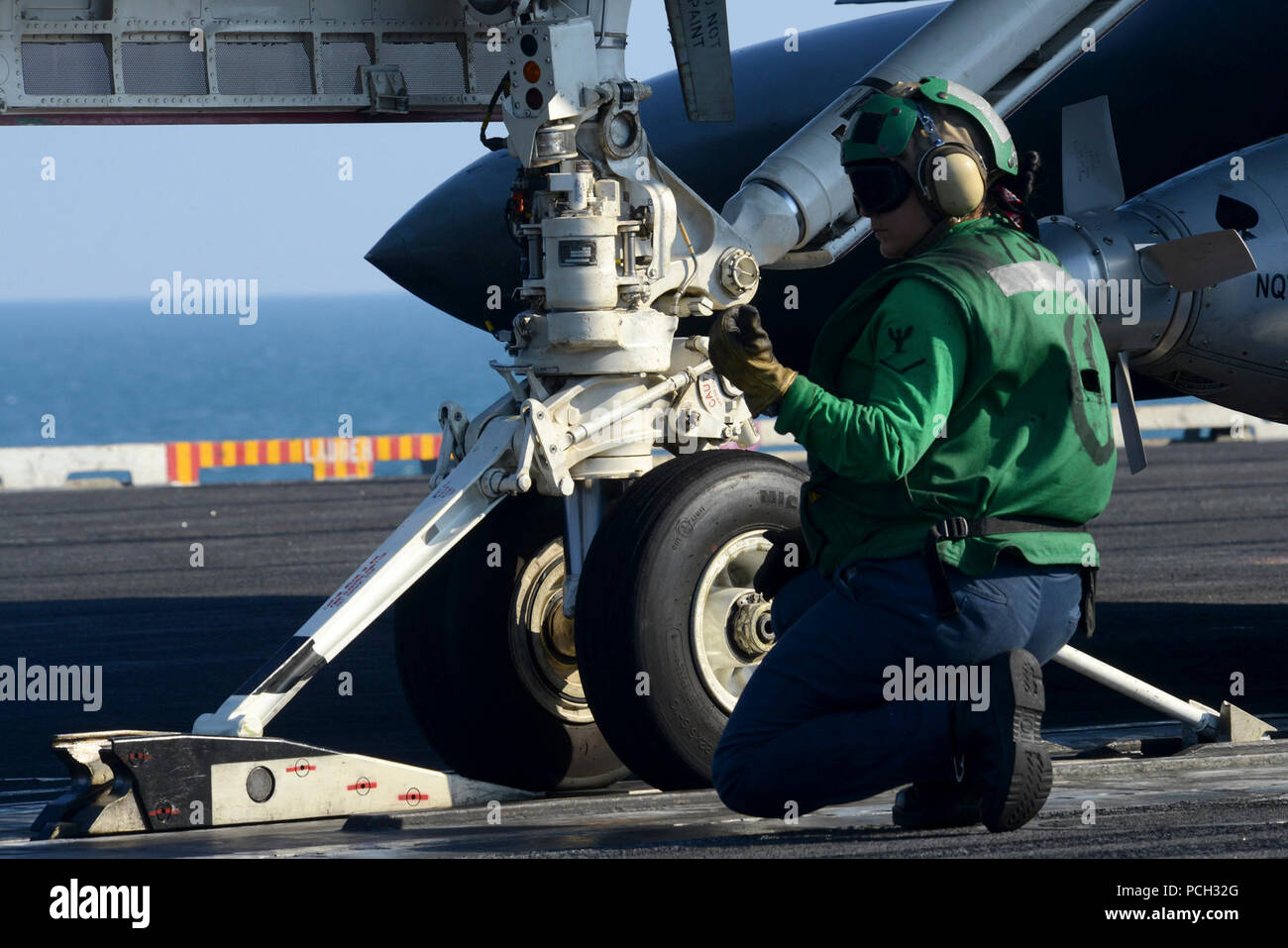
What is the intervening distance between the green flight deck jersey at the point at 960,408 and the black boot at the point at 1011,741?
0.93ft

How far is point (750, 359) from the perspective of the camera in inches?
187

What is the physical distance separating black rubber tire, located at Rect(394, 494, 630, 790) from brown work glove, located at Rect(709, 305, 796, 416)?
237cm

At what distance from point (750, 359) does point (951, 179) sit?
0.83 meters

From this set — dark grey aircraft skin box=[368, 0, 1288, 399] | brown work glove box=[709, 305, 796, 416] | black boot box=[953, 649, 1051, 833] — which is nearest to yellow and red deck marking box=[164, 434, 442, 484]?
dark grey aircraft skin box=[368, 0, 1288, 399]

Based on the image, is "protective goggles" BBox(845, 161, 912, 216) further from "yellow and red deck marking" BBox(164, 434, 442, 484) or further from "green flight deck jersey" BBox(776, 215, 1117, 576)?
"yellow and red deck marking" BBox(164, 434, 442, 484)

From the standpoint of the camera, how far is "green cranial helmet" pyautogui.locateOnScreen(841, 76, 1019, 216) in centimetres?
514

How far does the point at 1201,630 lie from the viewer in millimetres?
11352

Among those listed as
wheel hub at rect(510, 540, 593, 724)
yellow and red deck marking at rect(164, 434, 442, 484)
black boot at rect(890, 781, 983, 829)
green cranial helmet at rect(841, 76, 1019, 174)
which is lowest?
black boot at rect(890, 781, 983, 829)

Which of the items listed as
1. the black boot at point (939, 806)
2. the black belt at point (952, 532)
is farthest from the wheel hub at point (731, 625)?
the black belt at point (952, 532)

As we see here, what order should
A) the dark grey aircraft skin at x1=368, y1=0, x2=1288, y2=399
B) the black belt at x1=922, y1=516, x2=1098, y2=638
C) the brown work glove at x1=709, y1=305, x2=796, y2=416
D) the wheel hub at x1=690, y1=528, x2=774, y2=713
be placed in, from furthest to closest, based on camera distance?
the dark grey aircraft skin at x1=368, y1=0, x2=1288, y2=399 < the wheel hub at x1=690, y1=528, x2=774, y2=713 < the black belt at x1=922, y1=516, x2=1098, y2=638 < the brown work glove at x1=709, y1=305, x2=796, y2=416

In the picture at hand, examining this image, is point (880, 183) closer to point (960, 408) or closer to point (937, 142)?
point (937, 142)

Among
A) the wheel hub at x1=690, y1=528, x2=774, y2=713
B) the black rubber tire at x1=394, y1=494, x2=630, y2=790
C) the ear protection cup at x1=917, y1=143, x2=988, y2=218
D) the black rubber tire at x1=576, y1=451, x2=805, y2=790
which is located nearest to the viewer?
the ear protection cup at x1=917, y1=143, x2=988, y2=218

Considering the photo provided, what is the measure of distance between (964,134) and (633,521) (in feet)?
6.05

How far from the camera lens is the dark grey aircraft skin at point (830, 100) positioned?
9398 mm
